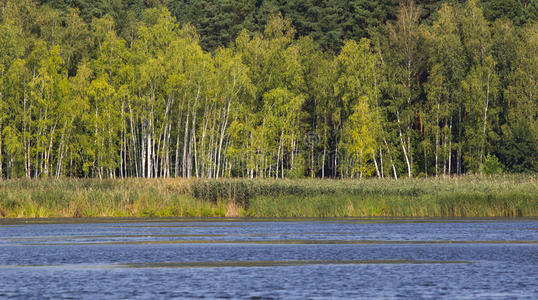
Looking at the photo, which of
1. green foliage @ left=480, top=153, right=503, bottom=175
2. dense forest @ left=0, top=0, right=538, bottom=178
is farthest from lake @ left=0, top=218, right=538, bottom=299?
dense forest @ left=0, top=0, right=538, bottom=178

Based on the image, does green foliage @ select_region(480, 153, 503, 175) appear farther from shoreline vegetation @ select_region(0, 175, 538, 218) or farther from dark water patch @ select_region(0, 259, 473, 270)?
dark water patch @ select_region(0, 259, 473, 270)

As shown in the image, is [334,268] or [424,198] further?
[424,198]

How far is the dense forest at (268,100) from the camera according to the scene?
76.9 meters

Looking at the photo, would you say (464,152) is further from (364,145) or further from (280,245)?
(280,245)

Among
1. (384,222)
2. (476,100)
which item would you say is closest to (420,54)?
(476,100)

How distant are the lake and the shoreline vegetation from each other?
135 inches

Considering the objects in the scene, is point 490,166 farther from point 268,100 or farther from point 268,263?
point 268,263

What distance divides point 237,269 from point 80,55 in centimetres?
7370

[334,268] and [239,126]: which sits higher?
[239,126]

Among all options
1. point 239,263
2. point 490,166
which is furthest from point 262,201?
point 490,166

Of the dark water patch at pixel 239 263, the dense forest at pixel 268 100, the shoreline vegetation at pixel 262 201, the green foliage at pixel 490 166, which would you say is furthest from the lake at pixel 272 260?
the dense forest at pixel 268 100

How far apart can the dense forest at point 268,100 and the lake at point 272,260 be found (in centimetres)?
3669

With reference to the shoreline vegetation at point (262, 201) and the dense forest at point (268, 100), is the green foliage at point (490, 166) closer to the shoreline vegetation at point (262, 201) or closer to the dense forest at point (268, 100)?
→ the dense forest at point (268, 100)

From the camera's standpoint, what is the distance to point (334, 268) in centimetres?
2330
